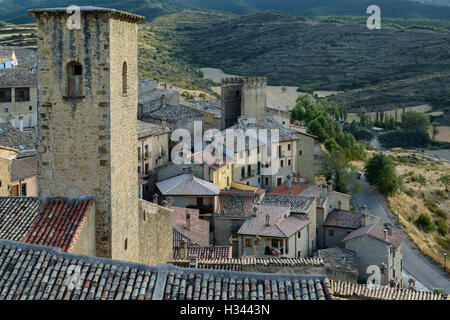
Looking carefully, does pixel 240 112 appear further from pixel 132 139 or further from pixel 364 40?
pixel 364 40

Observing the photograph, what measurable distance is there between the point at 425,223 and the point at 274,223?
19437mm

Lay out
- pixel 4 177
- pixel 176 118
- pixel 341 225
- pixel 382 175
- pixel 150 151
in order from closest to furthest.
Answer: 1. pixel 4 177
2. pixel 341 225
3. pixel 150 151
4. pixel 176 118
5. pixel 382 175

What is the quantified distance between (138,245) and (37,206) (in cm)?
297

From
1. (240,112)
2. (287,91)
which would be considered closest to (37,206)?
(240,112)

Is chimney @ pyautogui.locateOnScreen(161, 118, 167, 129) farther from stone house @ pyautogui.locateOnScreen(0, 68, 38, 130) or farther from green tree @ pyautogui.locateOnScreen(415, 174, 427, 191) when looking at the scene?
green tree @ pyautogui.locateOnScreen(415, 174, 427, 191)

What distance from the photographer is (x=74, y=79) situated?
47.5ft

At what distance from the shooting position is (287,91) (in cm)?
10225

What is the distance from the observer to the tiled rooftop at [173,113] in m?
44.6

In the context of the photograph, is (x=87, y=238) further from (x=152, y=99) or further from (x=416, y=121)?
(x=416, y=121)

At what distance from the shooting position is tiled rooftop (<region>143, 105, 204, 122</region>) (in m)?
44.6

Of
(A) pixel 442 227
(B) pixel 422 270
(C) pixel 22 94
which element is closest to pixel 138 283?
(B) pixel 422 270

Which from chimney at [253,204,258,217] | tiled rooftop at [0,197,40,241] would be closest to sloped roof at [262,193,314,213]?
chimney at [253,204,258,217]

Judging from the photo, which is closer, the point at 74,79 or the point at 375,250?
the point at 74,79

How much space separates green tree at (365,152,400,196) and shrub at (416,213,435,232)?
294 centimetres
